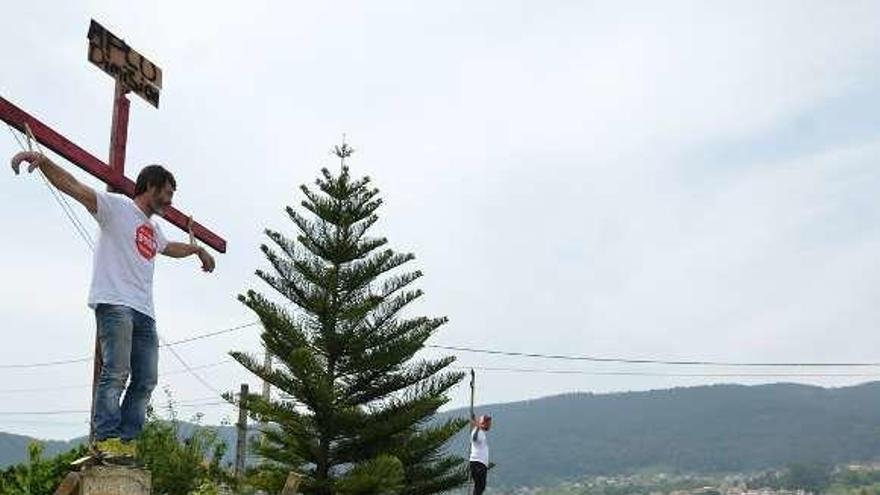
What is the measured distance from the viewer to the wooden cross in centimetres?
790

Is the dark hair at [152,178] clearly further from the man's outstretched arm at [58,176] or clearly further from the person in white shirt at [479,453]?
the person in white shirt at [479,453]

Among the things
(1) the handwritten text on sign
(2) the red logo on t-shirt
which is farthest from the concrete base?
(1) the handwritten text on sign

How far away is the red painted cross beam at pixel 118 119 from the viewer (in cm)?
790

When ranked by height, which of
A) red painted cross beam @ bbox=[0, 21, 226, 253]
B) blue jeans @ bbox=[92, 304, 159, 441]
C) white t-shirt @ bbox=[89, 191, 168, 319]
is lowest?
blue jeans @ bbox=[92, 304, 159, 441]

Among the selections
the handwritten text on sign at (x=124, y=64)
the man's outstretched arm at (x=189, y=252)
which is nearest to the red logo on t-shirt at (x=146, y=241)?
the man's outstretched arm at (x=189, y=252)

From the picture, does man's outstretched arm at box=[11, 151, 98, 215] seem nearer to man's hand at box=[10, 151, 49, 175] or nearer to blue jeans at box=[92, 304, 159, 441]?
man's hand at box=[10, 151, 49, 175]

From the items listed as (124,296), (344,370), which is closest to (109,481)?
(124,296)

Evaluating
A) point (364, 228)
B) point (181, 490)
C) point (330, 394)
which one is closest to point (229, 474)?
point (330, 394)

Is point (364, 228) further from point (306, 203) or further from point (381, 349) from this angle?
point (381, 349)

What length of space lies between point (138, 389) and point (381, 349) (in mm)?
16747

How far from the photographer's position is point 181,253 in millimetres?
5254

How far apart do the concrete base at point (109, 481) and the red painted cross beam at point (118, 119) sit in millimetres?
3575

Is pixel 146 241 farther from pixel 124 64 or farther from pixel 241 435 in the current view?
pixel 241 435

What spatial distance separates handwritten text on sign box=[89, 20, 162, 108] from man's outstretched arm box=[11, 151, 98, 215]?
505 centimetres
